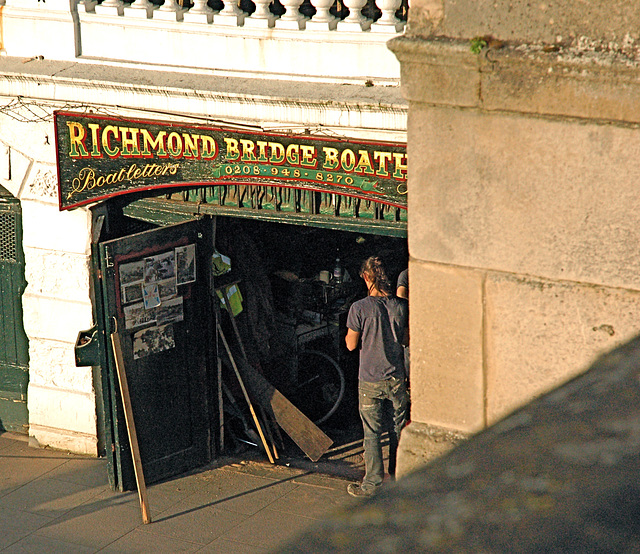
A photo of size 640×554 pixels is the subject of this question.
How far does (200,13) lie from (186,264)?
184 centimetres

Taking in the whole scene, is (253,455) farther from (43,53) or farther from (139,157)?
(43,53)

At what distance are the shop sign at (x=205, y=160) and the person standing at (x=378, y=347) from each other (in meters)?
0.62

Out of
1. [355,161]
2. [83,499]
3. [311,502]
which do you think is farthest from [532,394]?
[83,499]

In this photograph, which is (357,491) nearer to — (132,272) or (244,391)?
(244,391)

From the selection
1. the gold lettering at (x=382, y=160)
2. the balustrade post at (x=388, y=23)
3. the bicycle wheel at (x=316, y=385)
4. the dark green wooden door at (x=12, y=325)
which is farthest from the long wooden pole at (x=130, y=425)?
the balustrade post at (x=388, y=23)

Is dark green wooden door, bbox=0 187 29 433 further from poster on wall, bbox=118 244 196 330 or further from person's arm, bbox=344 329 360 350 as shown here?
person's arm, bbox=344 329 360 350

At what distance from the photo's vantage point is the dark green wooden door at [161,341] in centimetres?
742

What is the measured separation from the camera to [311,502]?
7.70 meters

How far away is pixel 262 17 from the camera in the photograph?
704 cm

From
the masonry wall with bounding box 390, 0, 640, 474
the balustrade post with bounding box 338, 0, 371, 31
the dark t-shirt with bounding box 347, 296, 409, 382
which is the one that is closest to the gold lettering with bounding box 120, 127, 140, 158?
the balustrade post with bounding box 338, 0, 371, 31

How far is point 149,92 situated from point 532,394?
466cm

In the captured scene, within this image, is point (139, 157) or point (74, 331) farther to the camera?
point (74, 331)

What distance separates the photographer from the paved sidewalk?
282 inches

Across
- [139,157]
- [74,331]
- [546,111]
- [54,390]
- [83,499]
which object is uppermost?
[546,111]
